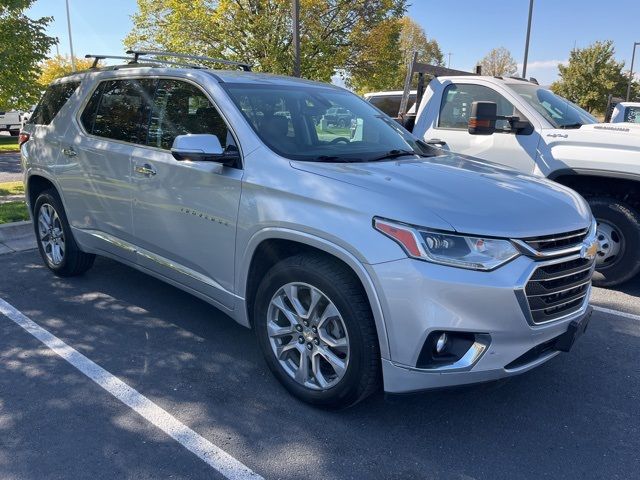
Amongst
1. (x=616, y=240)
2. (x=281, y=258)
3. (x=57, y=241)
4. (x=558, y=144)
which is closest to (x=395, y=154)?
(x=281, y=258)

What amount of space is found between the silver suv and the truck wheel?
2.06 metres

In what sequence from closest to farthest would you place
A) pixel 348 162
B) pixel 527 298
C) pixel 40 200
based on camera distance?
pixel 527 298
pixel 348 162
pixel 40 200

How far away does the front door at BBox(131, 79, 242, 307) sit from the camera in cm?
336

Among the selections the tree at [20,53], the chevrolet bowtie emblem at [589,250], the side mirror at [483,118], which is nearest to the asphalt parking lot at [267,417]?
the chevrolet bowtie emblem at [589,250]

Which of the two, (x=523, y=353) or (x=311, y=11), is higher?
(x=311, y=11)

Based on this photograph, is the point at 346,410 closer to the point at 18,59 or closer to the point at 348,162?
the point at 348,162

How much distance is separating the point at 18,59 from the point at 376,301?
8.59m


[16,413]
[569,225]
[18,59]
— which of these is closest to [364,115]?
[569,225]

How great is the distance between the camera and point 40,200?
5234 mm

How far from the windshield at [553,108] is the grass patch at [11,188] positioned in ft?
27.2

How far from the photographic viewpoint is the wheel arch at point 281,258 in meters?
2.62

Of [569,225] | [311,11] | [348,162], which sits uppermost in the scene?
[311,11]

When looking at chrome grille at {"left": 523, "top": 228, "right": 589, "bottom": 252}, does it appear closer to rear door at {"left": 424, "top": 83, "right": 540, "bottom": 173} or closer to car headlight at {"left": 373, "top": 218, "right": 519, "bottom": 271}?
car headlight at {"left": 373, "top": 218, "right": 519, "bottom": 271}

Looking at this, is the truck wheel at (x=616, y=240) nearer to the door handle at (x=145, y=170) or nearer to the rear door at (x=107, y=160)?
the door handle at (x=145, y=170)
